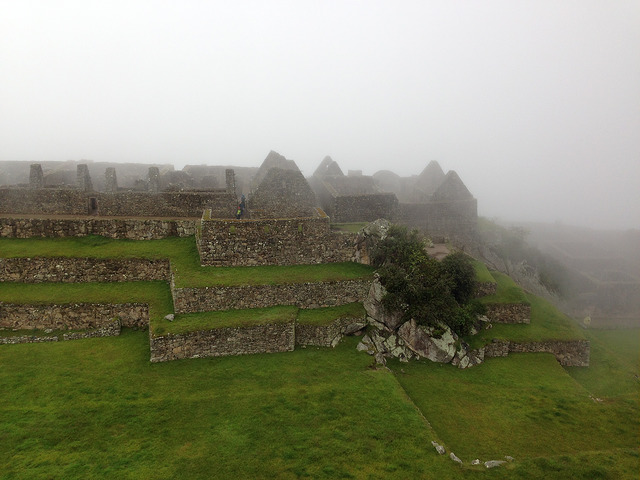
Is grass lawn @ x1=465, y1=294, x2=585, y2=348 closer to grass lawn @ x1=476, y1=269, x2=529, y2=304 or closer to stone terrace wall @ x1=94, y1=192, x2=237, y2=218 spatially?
grass lawn @ x1=476, y1=269, x2=529, y2=304

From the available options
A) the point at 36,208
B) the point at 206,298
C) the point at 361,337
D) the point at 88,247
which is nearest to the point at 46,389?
the point at 206,298

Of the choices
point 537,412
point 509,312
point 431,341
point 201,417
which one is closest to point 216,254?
point 201,417

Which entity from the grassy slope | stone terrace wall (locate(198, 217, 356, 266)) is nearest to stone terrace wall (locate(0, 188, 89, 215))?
stone terrace wall (locate(198, 217, 356, 266))

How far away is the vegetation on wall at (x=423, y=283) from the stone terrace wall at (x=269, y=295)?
1.45 metres

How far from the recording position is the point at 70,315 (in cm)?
1564

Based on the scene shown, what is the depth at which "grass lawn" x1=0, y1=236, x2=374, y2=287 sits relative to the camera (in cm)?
1659

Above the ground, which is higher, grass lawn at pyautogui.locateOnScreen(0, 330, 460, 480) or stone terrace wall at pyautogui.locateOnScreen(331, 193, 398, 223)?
stone terrace wall at pyautogui.locateOnScreen(331, 193, 398, 223)

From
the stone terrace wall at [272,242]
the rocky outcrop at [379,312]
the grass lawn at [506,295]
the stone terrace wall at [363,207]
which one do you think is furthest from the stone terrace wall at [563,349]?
the stone terrace wall at [363,207]

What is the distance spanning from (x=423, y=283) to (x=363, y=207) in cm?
891

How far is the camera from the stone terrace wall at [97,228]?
1866 centimetres

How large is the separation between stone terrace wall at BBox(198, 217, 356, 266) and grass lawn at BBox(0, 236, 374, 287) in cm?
39

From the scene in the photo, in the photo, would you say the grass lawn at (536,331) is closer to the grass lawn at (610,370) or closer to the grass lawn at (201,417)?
the grass lawn at (610,370)

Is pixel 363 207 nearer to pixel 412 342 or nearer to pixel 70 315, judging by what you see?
pixel 412 342

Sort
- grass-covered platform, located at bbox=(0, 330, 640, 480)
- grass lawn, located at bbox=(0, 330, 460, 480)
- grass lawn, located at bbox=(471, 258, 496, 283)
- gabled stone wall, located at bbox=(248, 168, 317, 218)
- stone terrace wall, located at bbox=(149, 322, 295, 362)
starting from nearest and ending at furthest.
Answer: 1. grass lawn, located at bbox=(0, 330, 460, 480)
2. grass-covered platform, located at bbox=(0, 330, 640, 480)
3. stone terrace wall, located at bbox=(149, 322, 295, 362)
4. grass lawn, located at bbox=(471, 258, 496, 283)
5. gabled stone wall, located at bbox=(248, 168, 317, 218)
